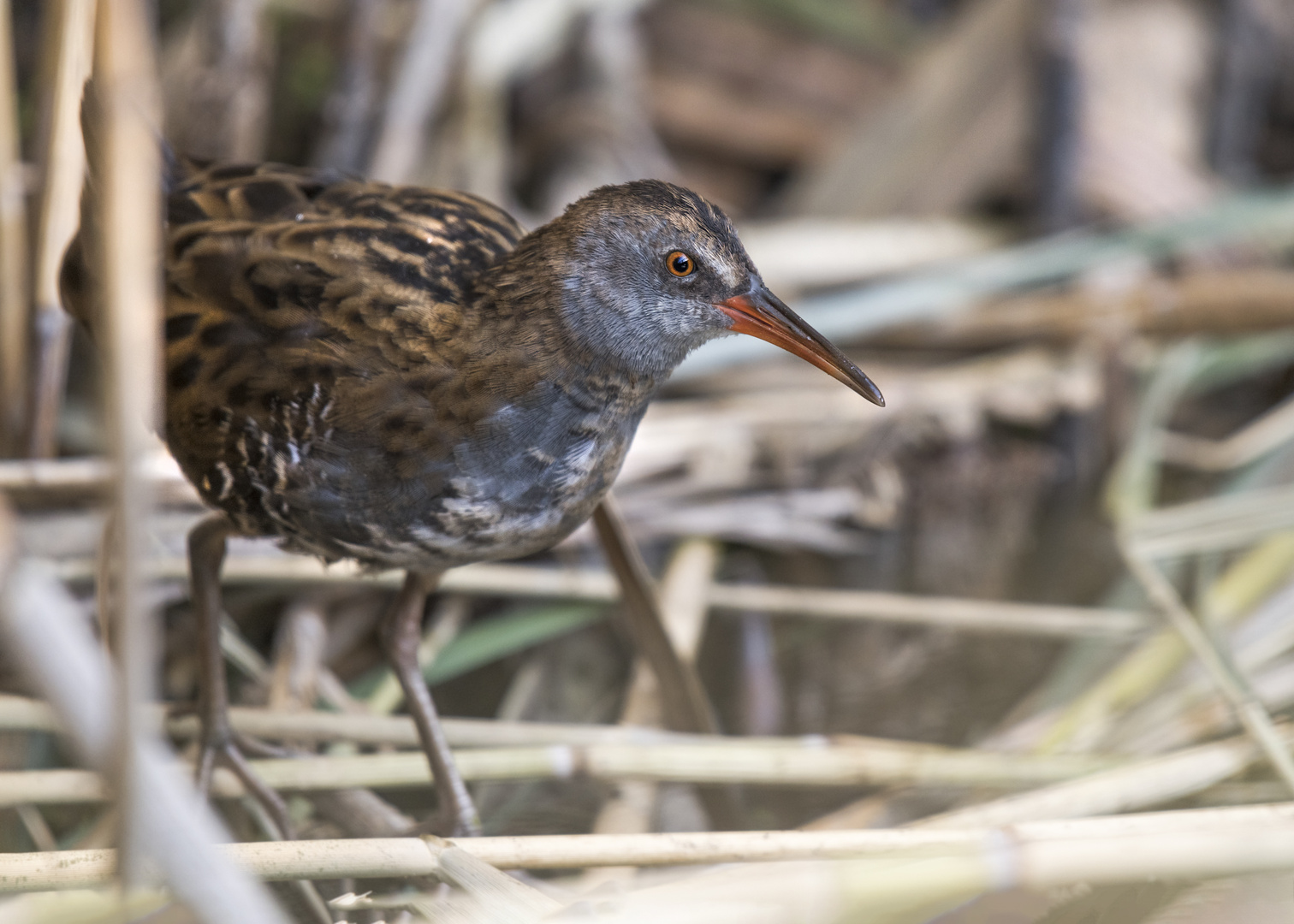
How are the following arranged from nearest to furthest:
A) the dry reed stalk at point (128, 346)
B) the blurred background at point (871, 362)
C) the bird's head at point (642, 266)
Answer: the dry reed stalk at point (128, 346) → the bird's head at point (642, 266) → the blurred background at point (871, 362)

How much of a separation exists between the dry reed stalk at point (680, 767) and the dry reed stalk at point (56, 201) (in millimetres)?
644

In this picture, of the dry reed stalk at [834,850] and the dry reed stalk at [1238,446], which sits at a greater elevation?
the dry reed stalk at [1238,446]

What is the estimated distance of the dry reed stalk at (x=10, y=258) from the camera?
1.90 metres

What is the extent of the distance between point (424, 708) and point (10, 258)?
971 millimetres

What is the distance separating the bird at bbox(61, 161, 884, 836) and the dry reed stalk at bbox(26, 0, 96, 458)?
326 millimetres

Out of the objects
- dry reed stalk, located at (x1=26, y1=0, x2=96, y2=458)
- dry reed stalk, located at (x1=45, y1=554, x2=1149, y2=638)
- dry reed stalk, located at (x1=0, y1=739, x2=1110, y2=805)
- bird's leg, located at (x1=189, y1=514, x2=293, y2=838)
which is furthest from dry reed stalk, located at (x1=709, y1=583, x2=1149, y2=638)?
dry reed stalk, located at (x1=26, y1=0, x2=96, y2=458)

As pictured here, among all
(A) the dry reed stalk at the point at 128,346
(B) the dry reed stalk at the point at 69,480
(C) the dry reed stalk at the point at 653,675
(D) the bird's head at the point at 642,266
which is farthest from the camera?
(B) the dry reed stalk at the point at 69,480

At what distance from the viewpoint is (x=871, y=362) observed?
2945mm

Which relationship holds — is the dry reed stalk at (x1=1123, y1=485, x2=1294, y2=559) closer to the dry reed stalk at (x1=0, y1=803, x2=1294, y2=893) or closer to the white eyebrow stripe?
the dry reed stalk at (x1=0, y1=803, x2=1294, y2=893)

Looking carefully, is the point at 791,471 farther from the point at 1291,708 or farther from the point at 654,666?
the point at 1291,708

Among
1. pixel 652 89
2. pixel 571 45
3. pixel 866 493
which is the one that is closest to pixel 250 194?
pixel 866 493

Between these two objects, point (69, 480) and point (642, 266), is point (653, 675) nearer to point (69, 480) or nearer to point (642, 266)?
point (642, 266)

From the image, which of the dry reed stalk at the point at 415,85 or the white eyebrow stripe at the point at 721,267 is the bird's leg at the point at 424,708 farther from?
the dry reed stalk at the point at 415,85

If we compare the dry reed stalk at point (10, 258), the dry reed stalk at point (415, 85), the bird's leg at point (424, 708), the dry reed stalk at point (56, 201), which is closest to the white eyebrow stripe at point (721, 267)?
the bird's leg at point (424, 708)
